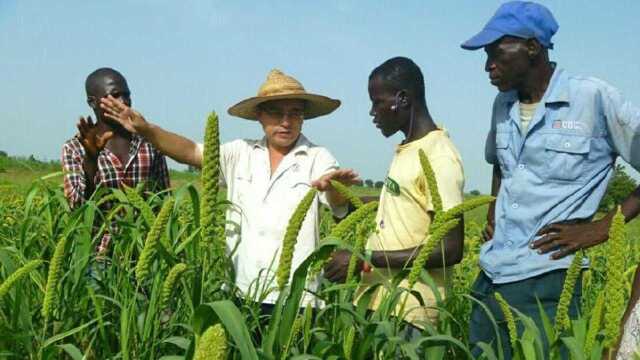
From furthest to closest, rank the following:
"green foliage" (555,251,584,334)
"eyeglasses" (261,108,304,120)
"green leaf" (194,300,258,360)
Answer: "eyeglasses" (261,108,304,120) < "green foliage" (555,251,584,334) < "green leaf" (194,300,258,360)

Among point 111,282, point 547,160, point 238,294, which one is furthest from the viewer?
point 547,160

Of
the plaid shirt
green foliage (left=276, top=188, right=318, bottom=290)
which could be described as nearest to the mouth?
the plaid shirt

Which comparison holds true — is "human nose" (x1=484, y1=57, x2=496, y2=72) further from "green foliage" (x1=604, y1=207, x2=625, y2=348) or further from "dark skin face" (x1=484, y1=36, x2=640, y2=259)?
"green foliage" (x1=604, y1=207, x2=625, y2=348)

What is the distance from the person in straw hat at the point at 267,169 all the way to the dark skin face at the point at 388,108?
27 centimetres

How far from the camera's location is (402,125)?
273cm

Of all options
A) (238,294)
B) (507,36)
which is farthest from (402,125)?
(238,294)

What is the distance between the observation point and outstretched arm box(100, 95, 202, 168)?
9.61ft

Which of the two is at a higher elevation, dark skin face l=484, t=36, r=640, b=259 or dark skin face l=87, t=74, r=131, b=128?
dark skin face l=87, t=74, r=131, b=128

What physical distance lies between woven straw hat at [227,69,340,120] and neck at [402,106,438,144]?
0.50 metres

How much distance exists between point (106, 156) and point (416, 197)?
5.57 ft

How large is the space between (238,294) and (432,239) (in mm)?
881

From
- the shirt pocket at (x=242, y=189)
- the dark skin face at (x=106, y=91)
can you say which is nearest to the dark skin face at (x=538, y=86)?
the shirt pocket at (x=242, y=189)

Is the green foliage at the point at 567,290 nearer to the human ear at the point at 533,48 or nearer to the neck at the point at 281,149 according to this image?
the human ear at the point at 533,48

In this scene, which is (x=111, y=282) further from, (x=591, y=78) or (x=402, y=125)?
(x=591, y=78)
